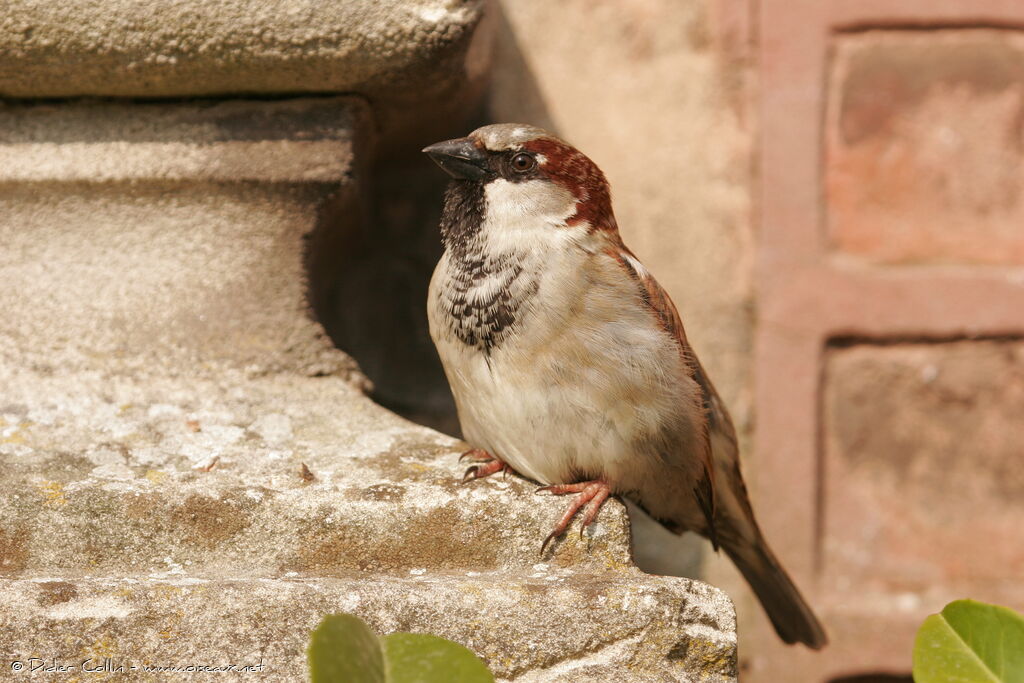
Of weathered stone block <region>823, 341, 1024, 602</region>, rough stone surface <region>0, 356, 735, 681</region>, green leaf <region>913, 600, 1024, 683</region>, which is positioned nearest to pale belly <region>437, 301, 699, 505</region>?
rough stone surface <region>0, 356, 735, 681</region>

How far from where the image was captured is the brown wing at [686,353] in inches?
67.9

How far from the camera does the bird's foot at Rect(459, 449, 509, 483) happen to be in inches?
62.1

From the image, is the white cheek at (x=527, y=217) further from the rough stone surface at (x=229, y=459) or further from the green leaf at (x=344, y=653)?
the green leaf at (x=344, y=653)

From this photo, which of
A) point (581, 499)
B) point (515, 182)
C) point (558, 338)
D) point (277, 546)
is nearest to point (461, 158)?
point (515, 182)

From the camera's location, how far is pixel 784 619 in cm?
205

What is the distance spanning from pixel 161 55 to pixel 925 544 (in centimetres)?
182

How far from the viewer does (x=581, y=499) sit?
1506 mm

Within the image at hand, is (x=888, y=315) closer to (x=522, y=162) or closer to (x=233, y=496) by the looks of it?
(x=522, y=162)

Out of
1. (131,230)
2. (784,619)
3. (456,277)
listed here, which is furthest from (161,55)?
(784,619)

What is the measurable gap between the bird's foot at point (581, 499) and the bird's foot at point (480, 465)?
0.10m

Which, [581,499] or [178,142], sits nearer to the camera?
[581,499]

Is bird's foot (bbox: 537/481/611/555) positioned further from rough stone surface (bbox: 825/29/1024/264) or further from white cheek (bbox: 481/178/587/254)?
rough stone surface (bbox: 825/29/1024/264)

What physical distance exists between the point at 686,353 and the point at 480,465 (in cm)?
42

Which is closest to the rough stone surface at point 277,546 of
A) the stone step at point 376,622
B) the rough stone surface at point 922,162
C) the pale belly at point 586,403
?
the stone step at point 376,622
